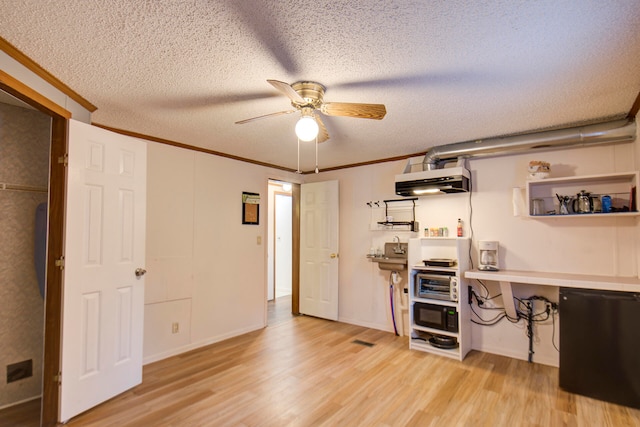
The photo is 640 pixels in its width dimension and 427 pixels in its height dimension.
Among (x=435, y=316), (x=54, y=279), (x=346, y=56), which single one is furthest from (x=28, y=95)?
(x=435, y=316)

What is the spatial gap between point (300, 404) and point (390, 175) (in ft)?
9.74

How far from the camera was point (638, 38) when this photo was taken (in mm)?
1659

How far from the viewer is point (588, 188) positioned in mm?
3066

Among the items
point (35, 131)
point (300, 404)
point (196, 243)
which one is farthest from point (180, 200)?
point (300, 404)

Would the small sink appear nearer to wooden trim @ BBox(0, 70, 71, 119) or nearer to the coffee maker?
the coffee maker

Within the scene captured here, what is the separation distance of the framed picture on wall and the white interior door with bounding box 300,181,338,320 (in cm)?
91

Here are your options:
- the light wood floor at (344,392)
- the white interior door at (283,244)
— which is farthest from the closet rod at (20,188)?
the white interior door at (283,244)

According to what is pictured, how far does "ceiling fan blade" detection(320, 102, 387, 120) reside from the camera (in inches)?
82.4

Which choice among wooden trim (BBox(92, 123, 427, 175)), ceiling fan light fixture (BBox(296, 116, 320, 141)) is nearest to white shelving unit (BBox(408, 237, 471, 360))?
wooden trim (BBox(92, 123, 427, 175))

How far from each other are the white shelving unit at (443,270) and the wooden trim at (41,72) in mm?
3400

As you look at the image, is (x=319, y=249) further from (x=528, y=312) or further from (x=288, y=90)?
(x=288, y=90)

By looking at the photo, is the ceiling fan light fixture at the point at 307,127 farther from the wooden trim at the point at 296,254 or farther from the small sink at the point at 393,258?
the wooden trim at the point at 296,254

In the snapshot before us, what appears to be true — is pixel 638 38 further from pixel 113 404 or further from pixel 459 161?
pixel 113 404

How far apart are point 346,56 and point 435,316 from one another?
2816 millimetres
